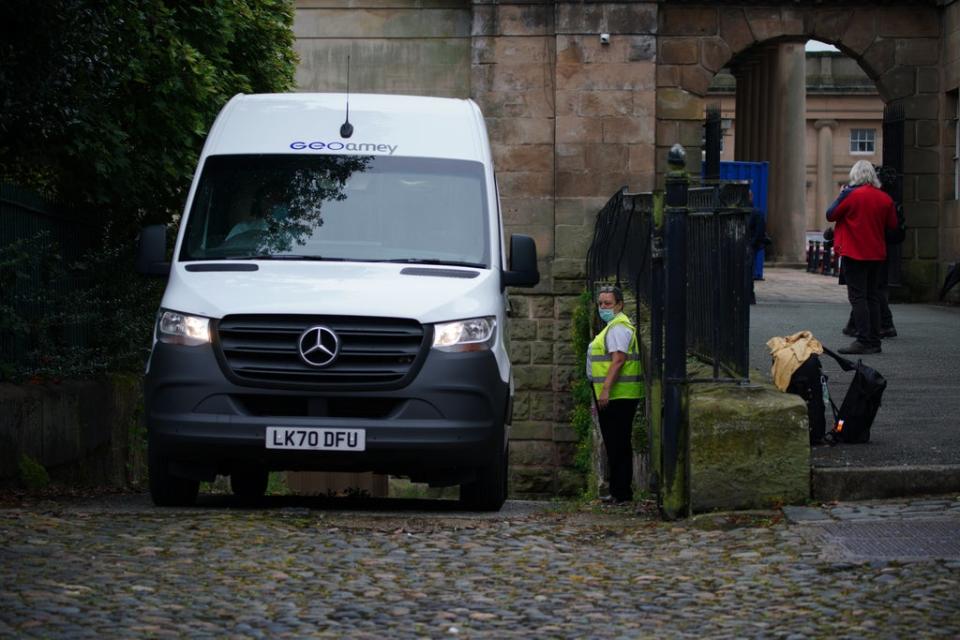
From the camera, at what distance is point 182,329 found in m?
9.70

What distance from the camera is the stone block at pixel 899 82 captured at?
93.3 ft

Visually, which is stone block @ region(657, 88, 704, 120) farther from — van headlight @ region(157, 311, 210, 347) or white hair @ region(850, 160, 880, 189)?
van headlight @ region(157, 311, 210, 347)

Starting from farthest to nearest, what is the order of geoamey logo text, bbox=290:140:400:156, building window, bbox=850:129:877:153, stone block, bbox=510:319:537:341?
building window, bbox=850:129:877:153, stone block, bbox=510:319:537:341, geoamey logo text, bbox=290:140:400:156

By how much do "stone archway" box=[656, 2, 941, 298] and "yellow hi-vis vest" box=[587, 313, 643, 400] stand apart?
16.2 metres

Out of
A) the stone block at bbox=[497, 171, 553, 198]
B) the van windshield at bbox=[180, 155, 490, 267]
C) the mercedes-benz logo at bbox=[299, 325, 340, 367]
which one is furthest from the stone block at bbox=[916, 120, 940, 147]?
the mercedes-benz logo at bbox=[299, 325, 340, 367]

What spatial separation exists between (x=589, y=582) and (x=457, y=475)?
8.86 ft

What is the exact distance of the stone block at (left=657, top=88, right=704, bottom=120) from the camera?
92.2 ft

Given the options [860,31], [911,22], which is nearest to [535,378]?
[860,31]

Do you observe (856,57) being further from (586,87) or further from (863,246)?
(863,246)

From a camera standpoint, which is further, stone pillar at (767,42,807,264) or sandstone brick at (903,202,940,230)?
stone pillar at (767,42,807,264)

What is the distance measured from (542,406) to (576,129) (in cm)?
471

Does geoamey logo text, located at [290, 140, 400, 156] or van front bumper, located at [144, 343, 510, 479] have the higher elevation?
geoamey logo text, located at [290, 140, 400, 156]

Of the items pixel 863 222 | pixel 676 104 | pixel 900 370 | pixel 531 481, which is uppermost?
pixel 676 104

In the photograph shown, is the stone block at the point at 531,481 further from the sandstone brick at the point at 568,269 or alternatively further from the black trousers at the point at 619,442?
the black trousers at the point at 619,442
